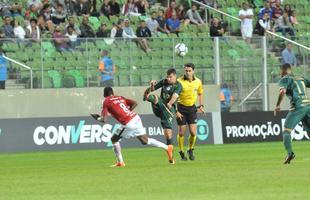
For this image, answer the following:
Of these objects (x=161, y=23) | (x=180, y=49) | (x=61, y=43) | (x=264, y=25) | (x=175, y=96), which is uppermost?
(x=161, y=23)

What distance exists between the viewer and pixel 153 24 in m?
39.9

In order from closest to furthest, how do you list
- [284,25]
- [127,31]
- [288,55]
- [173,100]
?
1. [173,100]
2. [127,31]
3. [288,55]
4. [284,25]

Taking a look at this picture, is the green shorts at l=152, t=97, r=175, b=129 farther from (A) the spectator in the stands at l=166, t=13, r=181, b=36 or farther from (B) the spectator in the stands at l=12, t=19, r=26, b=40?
(A) the spectator in the stands at l=166, t=13, r=181, b=36

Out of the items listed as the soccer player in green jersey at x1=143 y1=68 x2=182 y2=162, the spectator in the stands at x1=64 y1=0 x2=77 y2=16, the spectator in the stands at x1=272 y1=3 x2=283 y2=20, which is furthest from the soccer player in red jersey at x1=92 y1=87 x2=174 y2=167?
the spectator in the stands at x1=272 y1=3 x2=283 y2=20

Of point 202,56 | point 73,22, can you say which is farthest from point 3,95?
point 202,56

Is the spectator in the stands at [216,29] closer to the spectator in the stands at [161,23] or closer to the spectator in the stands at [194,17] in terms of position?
the spectator in the stands at [194,17]

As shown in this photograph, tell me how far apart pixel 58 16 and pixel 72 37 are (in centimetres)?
157

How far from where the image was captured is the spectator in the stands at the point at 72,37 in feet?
119

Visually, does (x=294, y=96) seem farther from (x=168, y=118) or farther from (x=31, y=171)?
(x=31, y=171)

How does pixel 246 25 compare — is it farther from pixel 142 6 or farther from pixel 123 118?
pixel 123 118

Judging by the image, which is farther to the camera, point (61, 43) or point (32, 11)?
point (32, 11)

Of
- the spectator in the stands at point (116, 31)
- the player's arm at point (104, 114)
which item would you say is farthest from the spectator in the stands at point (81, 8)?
the player's arm at point (104, 114)

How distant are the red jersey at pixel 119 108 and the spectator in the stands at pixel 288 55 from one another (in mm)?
17019

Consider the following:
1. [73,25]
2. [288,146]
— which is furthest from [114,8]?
[288,146]
